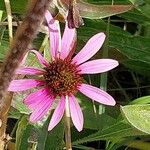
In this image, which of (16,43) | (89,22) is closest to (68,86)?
(89,22)

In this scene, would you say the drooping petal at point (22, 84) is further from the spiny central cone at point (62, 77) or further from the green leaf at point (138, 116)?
the green leaf at point (138, 116)

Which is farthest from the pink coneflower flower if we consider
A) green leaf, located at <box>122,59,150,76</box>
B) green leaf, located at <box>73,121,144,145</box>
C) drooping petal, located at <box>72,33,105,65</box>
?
green leaf, located at <box>122,59,150,76</box>

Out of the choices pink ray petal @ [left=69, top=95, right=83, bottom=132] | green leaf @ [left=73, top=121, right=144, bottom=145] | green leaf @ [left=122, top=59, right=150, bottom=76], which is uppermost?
pink ray petal @ [left=69, top=95, right=83, bottom=132]

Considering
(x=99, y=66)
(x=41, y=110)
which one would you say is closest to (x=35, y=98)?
(x=41, y=110)

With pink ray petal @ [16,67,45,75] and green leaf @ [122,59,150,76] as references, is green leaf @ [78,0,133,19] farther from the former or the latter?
green leaf @ [122,59,150,76]

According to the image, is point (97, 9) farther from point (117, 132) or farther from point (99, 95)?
point (117, 132)

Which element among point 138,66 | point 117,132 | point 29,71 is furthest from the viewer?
point 138,66

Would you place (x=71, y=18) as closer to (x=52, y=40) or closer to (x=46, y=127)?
(x=52, y=40)
